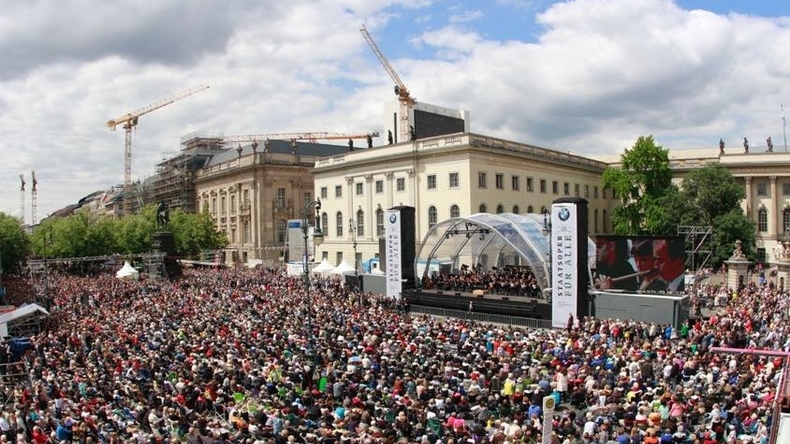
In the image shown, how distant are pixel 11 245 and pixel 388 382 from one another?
175 ft

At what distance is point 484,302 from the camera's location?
32344mm

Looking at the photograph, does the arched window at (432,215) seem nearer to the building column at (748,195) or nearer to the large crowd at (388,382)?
the large crowd at (388,382)

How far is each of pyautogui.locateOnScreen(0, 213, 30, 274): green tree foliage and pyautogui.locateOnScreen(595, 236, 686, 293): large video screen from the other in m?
50.5

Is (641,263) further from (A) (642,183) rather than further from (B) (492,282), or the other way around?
(A) (642,183)

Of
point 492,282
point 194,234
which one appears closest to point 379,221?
point 492,282

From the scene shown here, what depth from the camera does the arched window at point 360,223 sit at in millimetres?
60969

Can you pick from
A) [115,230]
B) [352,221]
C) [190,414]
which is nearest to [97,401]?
[190,414]

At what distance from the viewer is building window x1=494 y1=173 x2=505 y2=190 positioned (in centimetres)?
5328

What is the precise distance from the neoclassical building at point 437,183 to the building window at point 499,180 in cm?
8

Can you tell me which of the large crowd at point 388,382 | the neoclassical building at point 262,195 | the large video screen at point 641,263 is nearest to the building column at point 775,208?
the large video screen at point 641,263

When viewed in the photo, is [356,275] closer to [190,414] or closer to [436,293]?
[436,293]

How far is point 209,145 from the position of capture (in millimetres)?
101812

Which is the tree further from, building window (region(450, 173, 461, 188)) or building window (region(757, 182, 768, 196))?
building window (region(450, 173, 461, 188))

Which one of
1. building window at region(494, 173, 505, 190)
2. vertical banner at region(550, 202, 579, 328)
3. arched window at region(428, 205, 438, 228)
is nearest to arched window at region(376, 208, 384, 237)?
arched window at region(428, 205, 438, 228)
